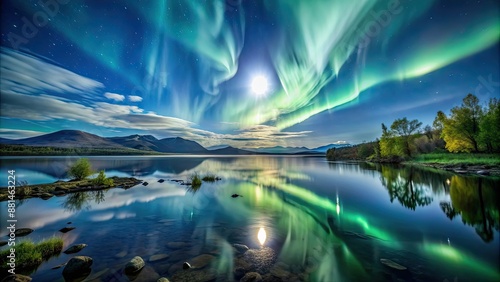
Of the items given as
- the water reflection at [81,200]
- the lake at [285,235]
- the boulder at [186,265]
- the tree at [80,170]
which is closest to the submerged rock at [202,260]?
the lake at [285,235]

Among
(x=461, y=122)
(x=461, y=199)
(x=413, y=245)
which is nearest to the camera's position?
(x=413, y=245)

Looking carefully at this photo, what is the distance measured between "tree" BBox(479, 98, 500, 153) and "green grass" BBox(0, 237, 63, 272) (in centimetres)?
7987

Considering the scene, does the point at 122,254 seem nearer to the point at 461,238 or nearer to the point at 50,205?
the point at 50,205

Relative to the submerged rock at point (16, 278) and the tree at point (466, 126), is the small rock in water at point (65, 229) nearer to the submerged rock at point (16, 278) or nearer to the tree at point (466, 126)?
the submerged rock at point (16, 278)

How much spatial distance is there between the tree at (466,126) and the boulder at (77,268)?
8271cm

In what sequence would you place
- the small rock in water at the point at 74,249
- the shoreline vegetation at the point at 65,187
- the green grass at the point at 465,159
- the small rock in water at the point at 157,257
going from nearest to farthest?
the small rock in water at the point at 157,257
the small rock in water at the point at 74,249
the shoreline vegetation at the point at 65,187
the green grass at the point at 465,159

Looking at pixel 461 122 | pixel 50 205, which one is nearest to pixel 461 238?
pixel 50 205

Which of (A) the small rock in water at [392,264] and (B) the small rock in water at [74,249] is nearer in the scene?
(A) the small rock in water at [392,264]

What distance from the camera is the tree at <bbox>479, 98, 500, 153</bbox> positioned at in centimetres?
4625

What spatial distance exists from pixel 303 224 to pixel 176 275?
10975 millimetres

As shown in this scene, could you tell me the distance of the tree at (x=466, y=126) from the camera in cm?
5372

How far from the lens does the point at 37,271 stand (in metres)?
9.01

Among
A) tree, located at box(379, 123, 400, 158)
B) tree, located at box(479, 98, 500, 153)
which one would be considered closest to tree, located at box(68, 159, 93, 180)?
tree, located at box(479, 98, 500, 153)

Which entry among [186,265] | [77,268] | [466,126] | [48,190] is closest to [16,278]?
[77,268]
